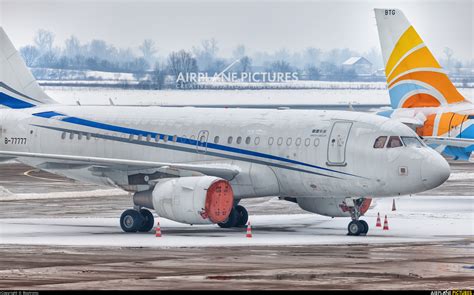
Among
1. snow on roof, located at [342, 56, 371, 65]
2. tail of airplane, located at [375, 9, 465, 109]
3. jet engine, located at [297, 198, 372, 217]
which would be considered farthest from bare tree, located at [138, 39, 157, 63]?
jet engine, located at [297, 198, 372, 217]

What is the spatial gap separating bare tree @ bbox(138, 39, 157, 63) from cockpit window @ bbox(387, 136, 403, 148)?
2266 inches

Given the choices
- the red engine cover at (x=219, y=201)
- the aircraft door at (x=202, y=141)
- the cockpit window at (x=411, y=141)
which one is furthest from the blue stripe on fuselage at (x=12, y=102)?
the cockpit window at (x=411, y=141)

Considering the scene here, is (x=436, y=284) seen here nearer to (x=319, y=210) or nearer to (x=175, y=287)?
(x=175, y=287)

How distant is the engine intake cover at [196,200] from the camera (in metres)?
34.3

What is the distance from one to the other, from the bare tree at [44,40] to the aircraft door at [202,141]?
186 ft

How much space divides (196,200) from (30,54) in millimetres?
61226

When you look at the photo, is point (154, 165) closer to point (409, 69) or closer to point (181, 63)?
point (409, 69)

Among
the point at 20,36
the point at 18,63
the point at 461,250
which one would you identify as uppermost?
the point at 20,36

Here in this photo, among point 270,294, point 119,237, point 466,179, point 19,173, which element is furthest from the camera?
point 19,173

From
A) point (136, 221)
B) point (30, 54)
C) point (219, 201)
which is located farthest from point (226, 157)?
point (30, 54)

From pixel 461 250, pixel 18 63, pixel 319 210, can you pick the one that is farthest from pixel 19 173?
pixel 461 250

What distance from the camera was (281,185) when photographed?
3600 cm

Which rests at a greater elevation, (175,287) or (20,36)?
(20,36)

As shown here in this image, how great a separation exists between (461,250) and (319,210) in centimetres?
800
